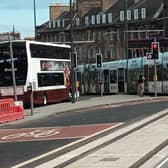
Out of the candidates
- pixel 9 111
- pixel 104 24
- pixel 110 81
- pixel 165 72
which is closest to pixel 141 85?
pixel 165 72

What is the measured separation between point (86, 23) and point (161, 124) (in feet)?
382

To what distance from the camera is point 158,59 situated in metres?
49.1

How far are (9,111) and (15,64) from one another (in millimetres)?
10085

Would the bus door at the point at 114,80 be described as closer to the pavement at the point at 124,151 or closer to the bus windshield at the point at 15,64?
the bus windshield at the point at 15,64

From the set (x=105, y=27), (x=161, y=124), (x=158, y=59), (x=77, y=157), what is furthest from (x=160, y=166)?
(x=105, y=27)

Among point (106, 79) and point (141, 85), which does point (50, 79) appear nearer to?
point (141, 85)

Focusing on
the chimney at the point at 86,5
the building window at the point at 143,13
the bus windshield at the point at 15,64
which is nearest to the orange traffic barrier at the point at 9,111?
the bus windshield at the point at 15,64

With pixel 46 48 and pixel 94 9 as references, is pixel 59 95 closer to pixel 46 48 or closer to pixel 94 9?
pixel 46 48

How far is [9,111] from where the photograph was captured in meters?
28.9

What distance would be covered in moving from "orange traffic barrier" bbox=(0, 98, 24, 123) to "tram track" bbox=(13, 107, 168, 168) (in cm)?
826

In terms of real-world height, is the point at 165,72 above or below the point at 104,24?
below

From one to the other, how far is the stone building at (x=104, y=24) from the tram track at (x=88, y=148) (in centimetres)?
9283

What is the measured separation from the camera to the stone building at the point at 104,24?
120 metres

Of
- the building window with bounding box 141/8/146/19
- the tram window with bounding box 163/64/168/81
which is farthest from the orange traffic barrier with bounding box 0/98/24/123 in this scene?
the building window with bounding box 141/8/146/19
